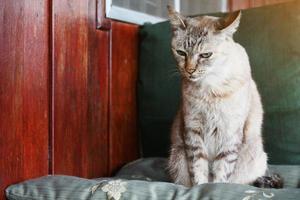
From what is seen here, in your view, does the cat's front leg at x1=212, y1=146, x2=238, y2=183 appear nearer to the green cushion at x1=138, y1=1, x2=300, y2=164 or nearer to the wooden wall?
the green cushion at x1=138, y1=1, x2=300, y2=164

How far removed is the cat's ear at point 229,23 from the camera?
4.33ft

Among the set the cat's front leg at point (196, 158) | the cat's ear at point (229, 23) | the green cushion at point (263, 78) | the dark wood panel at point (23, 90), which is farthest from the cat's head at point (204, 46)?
the dark wood panel at point (23, 90)

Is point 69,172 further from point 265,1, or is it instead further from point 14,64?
point 265,1

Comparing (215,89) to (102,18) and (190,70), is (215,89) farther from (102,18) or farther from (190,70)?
(102,18)

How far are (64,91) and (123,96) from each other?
1.38 feet

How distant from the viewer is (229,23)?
4.38ft

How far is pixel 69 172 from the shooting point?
1.48m

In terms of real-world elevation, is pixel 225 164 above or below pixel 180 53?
below

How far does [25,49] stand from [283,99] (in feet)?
2.95

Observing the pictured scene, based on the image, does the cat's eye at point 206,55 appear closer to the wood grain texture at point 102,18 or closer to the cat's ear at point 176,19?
the cat's ear at point 176,19

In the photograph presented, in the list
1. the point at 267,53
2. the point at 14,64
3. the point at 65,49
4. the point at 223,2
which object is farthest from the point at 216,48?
the point at 223,2

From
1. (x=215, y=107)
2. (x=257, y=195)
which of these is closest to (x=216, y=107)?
(x=215, y=107)

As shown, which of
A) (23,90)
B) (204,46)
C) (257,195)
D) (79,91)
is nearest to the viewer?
(257,195)

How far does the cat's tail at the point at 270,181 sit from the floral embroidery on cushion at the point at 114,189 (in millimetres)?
487
